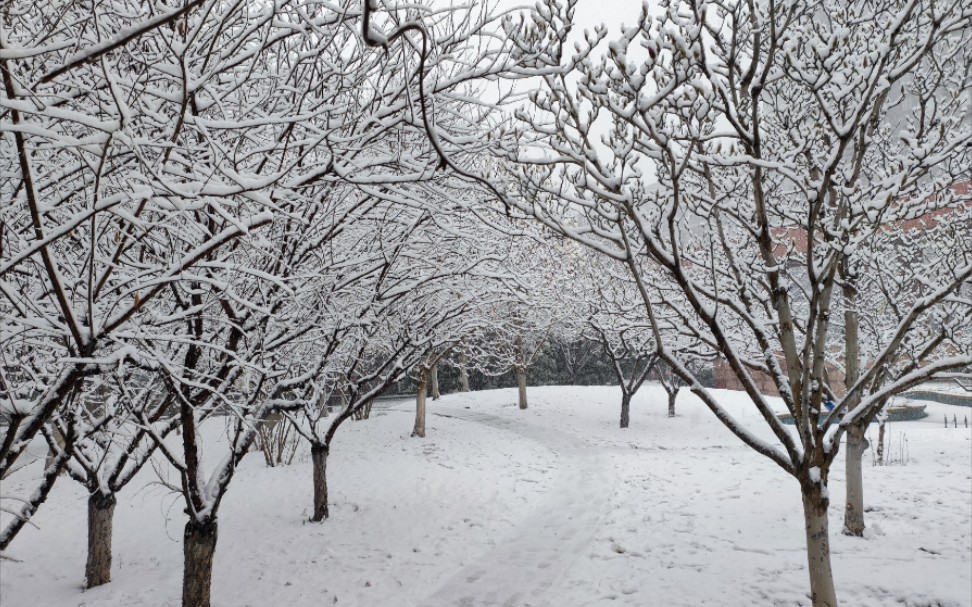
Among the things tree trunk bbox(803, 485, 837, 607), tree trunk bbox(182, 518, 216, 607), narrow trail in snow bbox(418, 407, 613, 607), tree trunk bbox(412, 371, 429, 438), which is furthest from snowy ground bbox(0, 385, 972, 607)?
tree trunk bbox(412, 371, 429, 438)

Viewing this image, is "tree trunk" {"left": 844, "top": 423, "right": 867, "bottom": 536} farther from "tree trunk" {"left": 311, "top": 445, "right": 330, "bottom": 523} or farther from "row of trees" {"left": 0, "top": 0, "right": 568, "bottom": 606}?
"tree trunk" {"left": 311, "top": 445, "right": 330, "bottom": 523}

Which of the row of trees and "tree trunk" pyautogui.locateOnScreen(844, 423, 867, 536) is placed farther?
"tree trunk" pyautogui.locateOnScreen(844, 423, 867, 536)

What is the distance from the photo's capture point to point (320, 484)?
30.4ft

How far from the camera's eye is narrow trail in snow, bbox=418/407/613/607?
605 centimetres

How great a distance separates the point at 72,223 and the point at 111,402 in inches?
154

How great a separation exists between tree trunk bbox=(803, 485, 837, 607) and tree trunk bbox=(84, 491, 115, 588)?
Result: 25.4 ft

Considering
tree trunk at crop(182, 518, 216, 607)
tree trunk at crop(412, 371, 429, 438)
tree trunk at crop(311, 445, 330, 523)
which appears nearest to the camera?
tree trunk at crop(182, 518, 216, 607)

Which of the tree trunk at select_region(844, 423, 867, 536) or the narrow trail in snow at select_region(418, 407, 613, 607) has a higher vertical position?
the tree trunk at select_region(844, 423, 867, 536)

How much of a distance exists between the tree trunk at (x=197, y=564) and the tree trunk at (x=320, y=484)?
4.00 meters

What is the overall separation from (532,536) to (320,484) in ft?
12.2

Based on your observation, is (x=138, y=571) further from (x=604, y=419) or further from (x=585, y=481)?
(x=604, y=419)

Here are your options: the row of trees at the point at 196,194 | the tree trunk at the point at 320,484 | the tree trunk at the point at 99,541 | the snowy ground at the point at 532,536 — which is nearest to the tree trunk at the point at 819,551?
the snowy ground at the point at 532,536

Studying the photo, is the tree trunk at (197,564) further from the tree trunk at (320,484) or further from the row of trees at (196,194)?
the tree trunk at (320,484)

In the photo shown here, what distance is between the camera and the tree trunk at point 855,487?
6.89 metres
